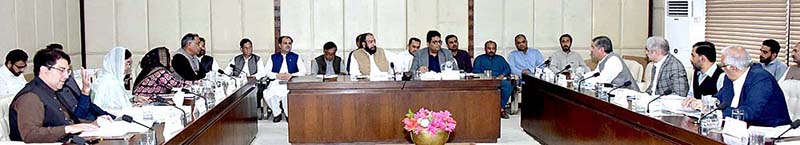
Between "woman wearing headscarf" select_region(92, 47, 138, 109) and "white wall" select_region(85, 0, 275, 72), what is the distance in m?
3.36

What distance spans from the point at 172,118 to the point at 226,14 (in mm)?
5668

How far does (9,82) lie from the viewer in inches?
266

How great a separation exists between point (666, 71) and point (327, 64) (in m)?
4.04

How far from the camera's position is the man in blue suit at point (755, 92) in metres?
4.07

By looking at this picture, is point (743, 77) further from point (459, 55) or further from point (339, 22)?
point (339, 22)

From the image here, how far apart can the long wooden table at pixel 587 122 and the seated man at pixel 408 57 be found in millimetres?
1692

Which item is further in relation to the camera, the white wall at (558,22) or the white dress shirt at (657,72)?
the white wall at (558,22)

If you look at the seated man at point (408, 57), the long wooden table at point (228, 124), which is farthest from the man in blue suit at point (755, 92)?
the seated man at point (408, 57)

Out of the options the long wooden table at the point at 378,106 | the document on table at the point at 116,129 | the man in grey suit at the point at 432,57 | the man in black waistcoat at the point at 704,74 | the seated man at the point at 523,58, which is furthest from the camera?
the seated man at the point at 523,58

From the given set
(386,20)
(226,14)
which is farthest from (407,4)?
(226,14)

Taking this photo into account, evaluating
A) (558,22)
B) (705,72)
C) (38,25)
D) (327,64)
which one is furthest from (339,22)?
(705,72)

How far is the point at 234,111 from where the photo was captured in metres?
6.02

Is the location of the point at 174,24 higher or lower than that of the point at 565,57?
higher

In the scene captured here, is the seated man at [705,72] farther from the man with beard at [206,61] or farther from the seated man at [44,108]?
the man with beard at [206,61]
